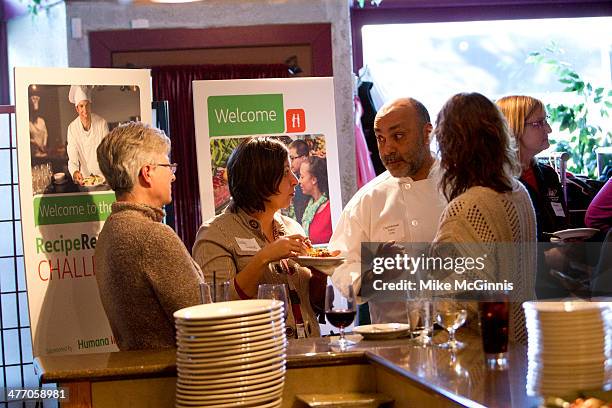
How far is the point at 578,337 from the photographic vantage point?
72.7 inches

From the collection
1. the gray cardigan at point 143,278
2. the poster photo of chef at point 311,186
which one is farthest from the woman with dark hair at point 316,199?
the gray cardigan at point 143,278

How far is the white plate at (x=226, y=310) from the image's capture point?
2.47 meters

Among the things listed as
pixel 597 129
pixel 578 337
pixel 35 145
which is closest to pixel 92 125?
pixel 35 145

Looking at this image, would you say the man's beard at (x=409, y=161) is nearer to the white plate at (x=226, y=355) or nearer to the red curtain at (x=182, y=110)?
the white plate at (x=226, y=355)

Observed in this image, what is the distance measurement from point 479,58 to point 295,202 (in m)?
2.49

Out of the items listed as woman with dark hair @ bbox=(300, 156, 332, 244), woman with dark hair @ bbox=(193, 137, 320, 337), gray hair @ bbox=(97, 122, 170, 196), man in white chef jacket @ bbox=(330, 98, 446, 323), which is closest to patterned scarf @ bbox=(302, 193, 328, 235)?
woman with dark hair @ bbox=(300, 156, 332, 244)

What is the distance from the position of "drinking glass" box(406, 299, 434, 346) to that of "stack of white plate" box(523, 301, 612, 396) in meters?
0.93

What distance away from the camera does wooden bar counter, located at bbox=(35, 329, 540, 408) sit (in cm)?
249

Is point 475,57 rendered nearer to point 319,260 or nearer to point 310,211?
point 310,211

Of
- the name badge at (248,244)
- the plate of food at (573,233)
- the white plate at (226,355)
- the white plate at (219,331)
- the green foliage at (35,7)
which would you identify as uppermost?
the green foliage at (35,7)

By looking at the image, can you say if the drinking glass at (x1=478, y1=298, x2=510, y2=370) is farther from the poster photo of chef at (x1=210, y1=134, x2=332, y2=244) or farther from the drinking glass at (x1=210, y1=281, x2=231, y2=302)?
the poster photo of chef at (x1=210, y1=134, x2=332, y2=244)

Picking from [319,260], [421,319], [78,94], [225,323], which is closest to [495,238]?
[421,319]

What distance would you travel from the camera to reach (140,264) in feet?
9.69

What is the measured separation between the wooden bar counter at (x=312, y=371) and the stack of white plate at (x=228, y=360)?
0.83 feet
